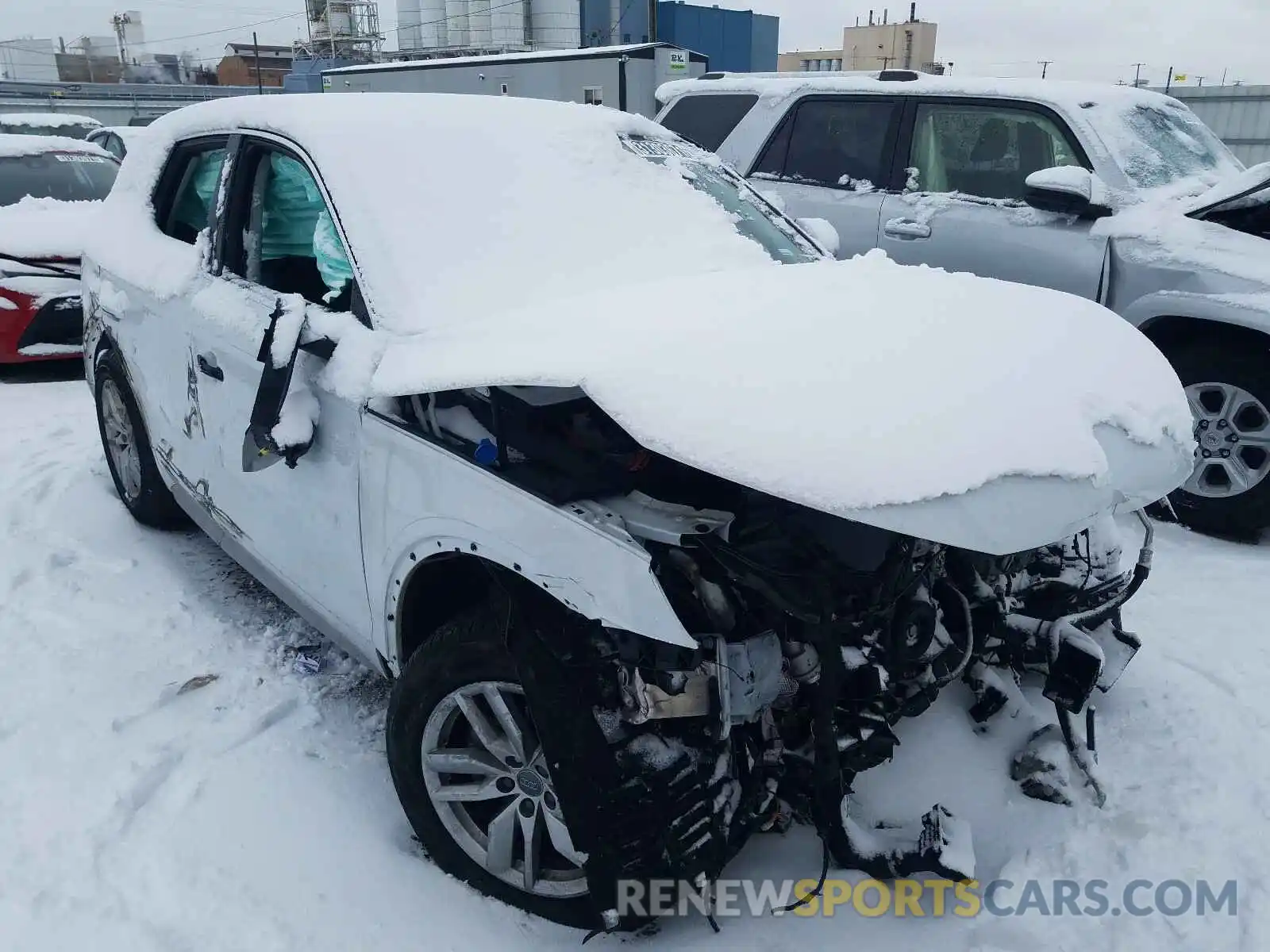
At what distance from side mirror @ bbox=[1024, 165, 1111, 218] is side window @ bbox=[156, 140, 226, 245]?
146 inches

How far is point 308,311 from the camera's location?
2.66 m

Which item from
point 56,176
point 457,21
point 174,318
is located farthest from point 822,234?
point 457,21

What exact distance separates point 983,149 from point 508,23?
1410 inches

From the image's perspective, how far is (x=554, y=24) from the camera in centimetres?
3706

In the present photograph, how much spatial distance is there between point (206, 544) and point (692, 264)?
2688mm

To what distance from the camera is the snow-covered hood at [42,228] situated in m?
6.42

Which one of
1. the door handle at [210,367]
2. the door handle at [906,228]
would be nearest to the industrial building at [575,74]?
the door handle at [906,228]

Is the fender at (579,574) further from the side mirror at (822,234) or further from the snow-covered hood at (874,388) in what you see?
the side mirror at (822,234)

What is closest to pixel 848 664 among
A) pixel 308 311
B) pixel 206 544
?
pixel 308 311

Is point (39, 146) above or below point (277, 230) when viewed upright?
above

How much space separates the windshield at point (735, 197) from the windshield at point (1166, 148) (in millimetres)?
2319

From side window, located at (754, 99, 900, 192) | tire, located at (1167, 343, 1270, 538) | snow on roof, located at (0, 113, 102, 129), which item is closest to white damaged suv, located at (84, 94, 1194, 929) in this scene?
tire, located at (1167, 343, 1270, 538)

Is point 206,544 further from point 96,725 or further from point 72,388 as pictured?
point 72,388

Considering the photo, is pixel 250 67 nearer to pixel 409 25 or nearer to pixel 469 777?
pixel 409 25
